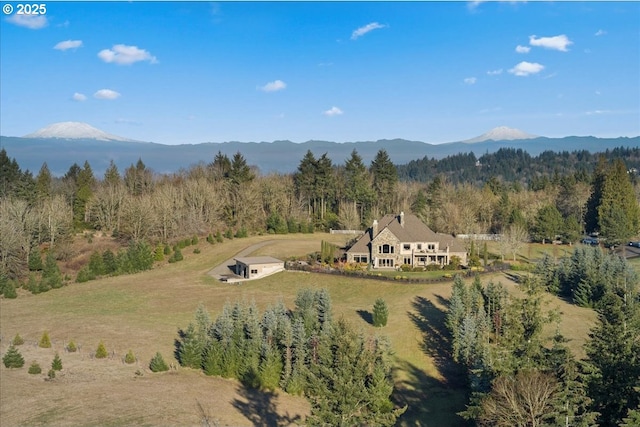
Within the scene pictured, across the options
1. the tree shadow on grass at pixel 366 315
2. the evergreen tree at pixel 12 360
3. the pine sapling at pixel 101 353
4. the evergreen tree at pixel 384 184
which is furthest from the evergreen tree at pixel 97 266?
the evergreen tree at pixel 384 184

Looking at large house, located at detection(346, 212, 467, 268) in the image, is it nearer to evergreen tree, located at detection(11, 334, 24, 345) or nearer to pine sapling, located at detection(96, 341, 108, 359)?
pine sapling, located at detection(96, 341, 108, 359)

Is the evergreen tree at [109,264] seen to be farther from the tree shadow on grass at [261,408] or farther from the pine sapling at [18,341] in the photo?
the tree shadow on grass at [261,408]

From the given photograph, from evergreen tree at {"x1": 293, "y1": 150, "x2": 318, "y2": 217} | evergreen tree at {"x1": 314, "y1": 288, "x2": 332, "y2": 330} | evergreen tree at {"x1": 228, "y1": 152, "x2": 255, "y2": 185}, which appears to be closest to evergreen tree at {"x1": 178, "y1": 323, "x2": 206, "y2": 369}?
evergreen tree at {"x1": 314, "y1": 288, "x2": 332, "y2": 330}

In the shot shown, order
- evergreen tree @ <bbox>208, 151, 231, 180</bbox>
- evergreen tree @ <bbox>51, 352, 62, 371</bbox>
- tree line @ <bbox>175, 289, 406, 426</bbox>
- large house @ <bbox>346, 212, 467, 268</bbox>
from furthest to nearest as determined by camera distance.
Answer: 1. evergreen tree @ <bbox>208, 151, 231, 180</bbox>
2. large house @ <bbox>346, 212, 467, 268</bbox>
3. tree line @ <bbox>175, 289, 406, 426</bbox>
4. evergreen tree @ <bbox>51, 352, 62, 371</bbox>

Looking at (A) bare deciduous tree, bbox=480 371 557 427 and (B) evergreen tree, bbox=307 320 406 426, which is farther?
(A) bare deciduous tree, bbox=480 371 557 427

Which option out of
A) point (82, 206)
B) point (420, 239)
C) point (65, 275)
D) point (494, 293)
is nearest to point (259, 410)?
point (494, 293)

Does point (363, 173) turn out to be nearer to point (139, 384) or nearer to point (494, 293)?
point (494, 293)

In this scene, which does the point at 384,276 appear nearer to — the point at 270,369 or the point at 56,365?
the point at 270,369

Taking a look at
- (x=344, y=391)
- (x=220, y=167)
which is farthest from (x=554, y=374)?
(x=220, y=167)
